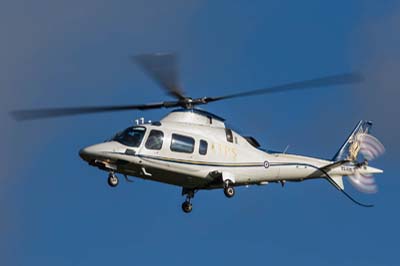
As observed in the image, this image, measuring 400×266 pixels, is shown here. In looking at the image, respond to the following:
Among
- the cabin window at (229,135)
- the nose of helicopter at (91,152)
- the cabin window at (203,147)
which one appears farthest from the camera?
the cabin window at (229,135)

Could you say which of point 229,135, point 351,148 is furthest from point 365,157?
point 229,135

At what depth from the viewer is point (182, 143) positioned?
151 feet

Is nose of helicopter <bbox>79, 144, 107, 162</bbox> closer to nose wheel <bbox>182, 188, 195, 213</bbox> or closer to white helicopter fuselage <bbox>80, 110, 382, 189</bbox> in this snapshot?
white helicopter fuselage <bbox>80, 110, 382, 189</bbox>

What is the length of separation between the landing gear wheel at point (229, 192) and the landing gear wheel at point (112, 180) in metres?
5.04

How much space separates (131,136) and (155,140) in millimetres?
1028

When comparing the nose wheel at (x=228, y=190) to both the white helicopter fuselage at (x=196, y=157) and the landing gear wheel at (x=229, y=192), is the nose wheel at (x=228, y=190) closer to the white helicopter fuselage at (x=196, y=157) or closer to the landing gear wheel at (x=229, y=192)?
the landing gear wheel at (x=229, y=192)

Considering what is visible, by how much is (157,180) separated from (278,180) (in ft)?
20.9

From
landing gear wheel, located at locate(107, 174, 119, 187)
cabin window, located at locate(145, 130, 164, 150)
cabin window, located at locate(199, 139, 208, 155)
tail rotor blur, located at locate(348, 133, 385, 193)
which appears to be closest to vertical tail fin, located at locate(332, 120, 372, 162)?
tail rotor blur, located at locate(348, 133, 385, 193)

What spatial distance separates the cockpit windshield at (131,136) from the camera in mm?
44844

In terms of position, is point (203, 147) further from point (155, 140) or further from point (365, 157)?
point (365, 157)

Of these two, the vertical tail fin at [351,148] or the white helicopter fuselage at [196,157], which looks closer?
the white helicopter fuselage at [196,157]

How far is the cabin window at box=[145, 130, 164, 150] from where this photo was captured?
45.1 meters

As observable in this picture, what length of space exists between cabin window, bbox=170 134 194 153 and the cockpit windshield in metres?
1.40

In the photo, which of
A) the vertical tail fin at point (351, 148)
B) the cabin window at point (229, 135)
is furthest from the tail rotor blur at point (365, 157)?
the cabin window at point (229, 135)
